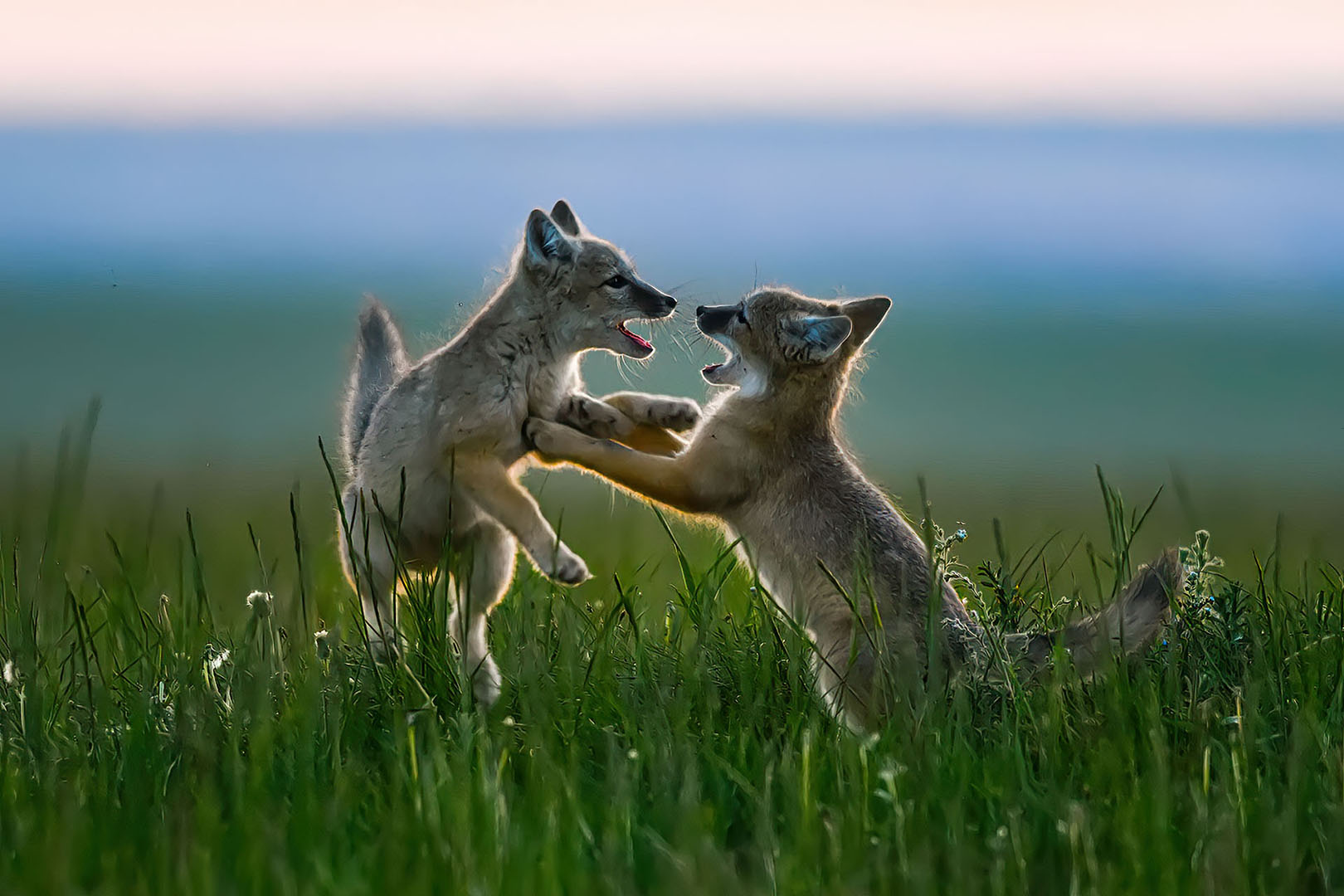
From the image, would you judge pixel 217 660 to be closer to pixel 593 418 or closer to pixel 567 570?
pixel 567 570

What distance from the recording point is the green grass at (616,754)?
3.02 meters

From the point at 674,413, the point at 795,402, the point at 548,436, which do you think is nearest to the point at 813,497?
the point at 795,402

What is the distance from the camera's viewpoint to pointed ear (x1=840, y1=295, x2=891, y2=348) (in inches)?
229

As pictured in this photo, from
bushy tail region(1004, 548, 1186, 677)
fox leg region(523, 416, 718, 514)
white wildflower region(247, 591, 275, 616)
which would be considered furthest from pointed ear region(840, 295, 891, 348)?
white wildflower region(247, 591, 275, 616)

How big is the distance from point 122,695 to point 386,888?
2164 mm

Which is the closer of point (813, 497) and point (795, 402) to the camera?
point (813, 497)

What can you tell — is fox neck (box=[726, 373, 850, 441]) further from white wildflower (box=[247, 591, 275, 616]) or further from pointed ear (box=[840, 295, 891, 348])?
white wildflower (box=[247, 591, 275, 616])

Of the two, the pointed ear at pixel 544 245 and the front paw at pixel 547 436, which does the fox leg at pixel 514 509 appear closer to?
the front paw at pixel 547 436

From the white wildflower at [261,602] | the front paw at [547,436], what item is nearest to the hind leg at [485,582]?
the front paw at [547,436]

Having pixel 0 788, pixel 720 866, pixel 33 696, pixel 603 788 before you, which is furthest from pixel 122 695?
pixel 720 866

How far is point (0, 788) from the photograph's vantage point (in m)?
3.56

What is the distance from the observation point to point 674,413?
18.0ft

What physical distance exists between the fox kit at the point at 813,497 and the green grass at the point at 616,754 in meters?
0.22

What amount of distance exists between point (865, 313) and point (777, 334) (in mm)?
448
